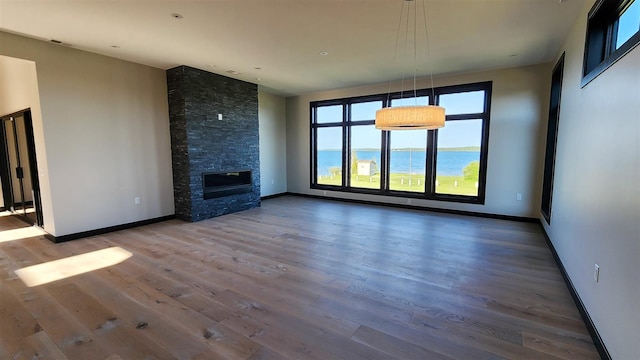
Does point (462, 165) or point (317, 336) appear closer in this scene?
point (317, 336)

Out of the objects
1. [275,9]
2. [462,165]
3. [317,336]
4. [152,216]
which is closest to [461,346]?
[317,336]

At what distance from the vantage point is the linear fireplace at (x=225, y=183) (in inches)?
221

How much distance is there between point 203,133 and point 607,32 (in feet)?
18.7

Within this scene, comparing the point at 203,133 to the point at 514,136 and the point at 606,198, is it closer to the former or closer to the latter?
the point at 606,198

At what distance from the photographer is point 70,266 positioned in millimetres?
3365

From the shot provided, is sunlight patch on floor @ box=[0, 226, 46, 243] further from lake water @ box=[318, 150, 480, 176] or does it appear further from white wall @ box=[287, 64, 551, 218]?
white wall @ box=[287, 64, 551, 218]

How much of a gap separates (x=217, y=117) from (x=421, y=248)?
4501 mm

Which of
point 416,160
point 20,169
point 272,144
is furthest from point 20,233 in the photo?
point 416,160

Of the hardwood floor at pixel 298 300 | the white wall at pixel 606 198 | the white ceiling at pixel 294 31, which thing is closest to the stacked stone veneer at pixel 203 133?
the white ceiling at pixel 294 31

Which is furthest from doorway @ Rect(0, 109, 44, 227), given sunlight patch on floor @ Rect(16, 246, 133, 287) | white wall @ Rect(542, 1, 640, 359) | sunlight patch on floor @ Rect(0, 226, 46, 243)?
white wall @ Rect(542, 1, 640, 359)

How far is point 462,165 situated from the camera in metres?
6.01

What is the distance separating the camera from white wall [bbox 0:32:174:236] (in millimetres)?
4051

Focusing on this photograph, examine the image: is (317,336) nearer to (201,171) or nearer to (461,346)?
(461,346)

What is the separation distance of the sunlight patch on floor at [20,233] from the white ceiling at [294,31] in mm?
3024
